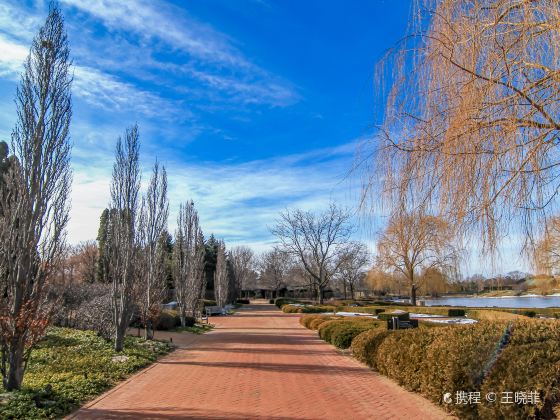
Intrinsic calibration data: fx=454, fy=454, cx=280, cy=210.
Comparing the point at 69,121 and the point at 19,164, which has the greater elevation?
the point at 69,121

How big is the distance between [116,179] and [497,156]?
13.8 meters

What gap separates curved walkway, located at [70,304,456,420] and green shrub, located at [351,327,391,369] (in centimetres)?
23

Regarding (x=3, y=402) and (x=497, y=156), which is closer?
(x=497, y=156)

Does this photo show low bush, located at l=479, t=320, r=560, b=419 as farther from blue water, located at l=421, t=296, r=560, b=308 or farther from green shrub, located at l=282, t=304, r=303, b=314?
blue water, located at l=421, t=296, r=560, b=308

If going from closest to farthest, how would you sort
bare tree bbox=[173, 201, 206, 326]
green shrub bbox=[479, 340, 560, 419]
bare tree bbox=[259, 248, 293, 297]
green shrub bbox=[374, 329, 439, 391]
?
green shrub bbox=[479, 340, 560, 419] → green shrub bbox=[374, 329, 439, 391] → bare tree bbox=[173, 201, 206, 326] → bare tree bbox=[259, 248, 293, 297]

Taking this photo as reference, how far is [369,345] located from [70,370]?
717 centimetres

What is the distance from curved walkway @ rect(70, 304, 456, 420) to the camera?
6.96 meters

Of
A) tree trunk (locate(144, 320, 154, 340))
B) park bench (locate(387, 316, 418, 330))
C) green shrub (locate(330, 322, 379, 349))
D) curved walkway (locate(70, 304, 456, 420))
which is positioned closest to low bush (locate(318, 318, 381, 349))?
green shrub (locate(330, 322, 379, 349))

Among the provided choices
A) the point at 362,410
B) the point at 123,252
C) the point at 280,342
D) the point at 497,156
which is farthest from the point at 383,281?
the point at 497,156

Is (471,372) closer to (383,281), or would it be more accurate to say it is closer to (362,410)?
(362,410)

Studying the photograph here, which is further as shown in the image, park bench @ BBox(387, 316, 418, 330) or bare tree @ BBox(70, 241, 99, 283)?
bare tree @ BBox(70, 241, 99, 283)

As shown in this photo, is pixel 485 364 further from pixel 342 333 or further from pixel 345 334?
pixel 342 333

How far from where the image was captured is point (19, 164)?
28.2ft

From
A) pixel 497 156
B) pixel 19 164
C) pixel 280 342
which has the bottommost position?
pixel 280 342
